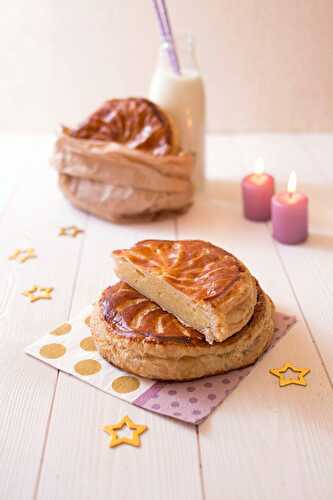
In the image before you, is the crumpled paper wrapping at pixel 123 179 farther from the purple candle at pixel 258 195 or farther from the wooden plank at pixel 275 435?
the wooden plank at pixel 275 435

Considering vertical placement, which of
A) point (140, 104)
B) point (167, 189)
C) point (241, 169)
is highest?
point (140, 104)

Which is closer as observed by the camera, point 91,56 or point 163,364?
point 163,364

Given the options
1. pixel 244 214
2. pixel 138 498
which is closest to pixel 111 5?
pixel 244 214

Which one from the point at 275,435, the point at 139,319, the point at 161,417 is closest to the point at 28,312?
the point at 139,319

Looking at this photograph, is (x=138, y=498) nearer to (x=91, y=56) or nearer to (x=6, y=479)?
(x=6, y=479)

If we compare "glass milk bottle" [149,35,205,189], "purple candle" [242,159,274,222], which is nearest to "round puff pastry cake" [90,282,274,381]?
"purple candle" [242,159,274,222]

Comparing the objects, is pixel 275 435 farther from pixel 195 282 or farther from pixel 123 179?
pixel 123 179
